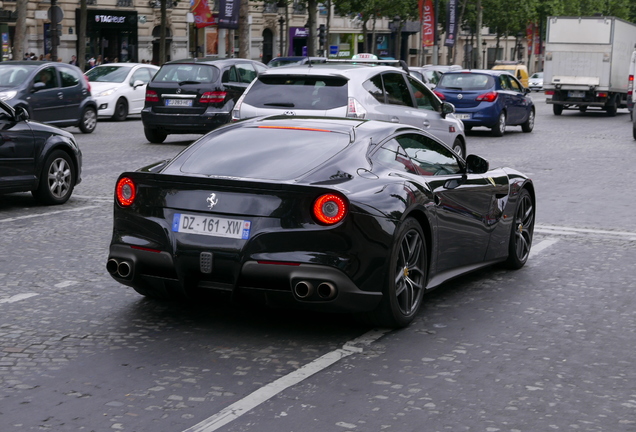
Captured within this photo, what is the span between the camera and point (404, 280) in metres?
6.40

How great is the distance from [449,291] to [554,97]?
29.8 metres

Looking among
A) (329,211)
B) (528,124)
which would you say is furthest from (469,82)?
(329,211)

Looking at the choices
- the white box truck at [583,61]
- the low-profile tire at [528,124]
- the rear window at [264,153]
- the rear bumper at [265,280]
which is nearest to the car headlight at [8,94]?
the low-profile tire at [528,124]

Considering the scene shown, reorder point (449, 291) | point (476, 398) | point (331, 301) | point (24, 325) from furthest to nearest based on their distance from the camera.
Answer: point (449, 291)
point (24, 325)
point (331, 301)
point (476, 398)

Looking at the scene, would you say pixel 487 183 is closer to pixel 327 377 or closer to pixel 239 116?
pixel 327 377

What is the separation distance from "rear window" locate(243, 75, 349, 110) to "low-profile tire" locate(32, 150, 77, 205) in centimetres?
289

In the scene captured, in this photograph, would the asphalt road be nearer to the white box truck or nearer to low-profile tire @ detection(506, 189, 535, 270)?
low-profile tire @ detection(506, 189, 535, 270)

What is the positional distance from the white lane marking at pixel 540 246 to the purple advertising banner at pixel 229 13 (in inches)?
1386

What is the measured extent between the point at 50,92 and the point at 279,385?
1864cm

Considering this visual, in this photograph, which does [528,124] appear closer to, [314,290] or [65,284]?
[65,284]

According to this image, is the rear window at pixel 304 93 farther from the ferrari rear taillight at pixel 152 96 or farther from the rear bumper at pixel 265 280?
the rear bumper at pixel 265 280

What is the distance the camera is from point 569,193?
14008 millimetres

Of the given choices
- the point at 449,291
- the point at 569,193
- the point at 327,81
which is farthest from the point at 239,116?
the point at 449,291

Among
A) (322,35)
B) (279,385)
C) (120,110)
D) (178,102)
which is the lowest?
(120,110)
